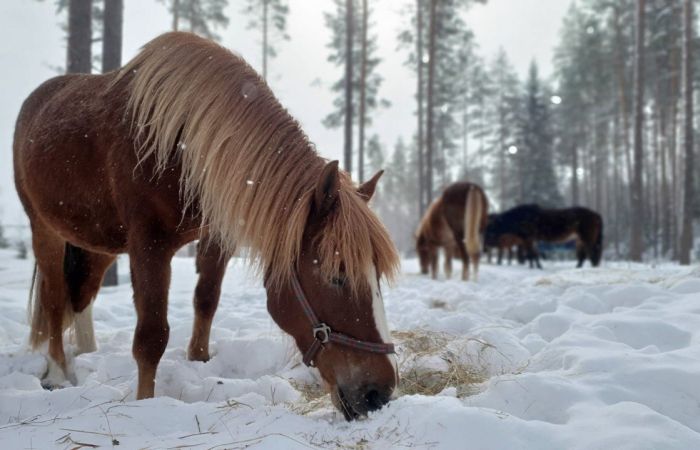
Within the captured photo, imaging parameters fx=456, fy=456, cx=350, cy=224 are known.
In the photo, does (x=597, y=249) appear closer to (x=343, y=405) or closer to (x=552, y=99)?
(x=343, y=405)

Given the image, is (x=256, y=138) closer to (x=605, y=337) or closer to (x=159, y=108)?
(x=159, y=108)

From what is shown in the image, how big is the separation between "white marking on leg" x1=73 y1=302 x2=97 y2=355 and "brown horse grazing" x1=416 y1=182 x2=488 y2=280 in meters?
7.70

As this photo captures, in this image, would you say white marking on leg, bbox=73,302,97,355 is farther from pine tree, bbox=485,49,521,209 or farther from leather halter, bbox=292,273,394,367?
pine tree, bbox=485,49,521,209

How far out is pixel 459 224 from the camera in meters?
10.3

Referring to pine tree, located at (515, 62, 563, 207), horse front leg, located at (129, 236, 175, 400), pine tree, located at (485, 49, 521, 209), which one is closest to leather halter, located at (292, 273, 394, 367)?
horse front leg, located at (129, 236, 175, 400)

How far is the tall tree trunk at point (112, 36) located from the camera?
6.80 m

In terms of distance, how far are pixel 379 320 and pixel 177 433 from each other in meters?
0.90

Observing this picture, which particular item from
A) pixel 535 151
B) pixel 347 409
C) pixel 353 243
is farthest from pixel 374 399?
pixel 535 151

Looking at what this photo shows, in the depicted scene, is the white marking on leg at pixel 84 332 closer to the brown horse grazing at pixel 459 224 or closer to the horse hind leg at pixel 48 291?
the horse hind leg at pixel 48 291

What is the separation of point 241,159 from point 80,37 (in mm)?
5862

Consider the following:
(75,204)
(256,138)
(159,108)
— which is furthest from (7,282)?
(256,138)

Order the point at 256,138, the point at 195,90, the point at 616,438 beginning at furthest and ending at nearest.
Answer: the point at 195,90 → the point at 256,138 → the point at 616,438

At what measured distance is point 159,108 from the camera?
8.50ft

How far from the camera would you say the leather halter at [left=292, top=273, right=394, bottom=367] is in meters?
1.92
